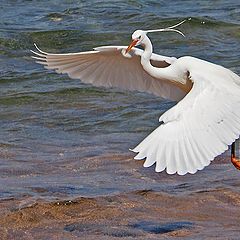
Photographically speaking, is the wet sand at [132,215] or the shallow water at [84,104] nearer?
the wet sand at [132,215]

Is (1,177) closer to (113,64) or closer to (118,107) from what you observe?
→ (113,64)

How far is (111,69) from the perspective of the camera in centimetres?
754

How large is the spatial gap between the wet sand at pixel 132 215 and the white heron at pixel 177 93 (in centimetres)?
47

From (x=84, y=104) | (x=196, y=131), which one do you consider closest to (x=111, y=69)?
(x=196, y=131)

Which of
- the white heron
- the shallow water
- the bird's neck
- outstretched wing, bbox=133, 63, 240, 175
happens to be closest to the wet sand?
the shallow water

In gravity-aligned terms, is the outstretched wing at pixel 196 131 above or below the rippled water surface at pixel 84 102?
above

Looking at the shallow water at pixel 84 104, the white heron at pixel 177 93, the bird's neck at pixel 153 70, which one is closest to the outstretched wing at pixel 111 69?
the white heron at pixel 177 93

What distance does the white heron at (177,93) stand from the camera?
534cm

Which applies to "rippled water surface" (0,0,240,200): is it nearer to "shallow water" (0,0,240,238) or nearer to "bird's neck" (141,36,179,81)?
"shallow water" (0,0,240,238)

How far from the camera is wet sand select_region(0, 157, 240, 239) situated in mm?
6000

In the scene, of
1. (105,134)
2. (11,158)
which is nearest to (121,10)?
(105,134)

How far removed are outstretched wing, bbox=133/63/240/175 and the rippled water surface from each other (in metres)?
1.20

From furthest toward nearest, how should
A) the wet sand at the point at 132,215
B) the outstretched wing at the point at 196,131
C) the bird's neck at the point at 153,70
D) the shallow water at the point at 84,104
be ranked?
the shallow water at the point at 84,104 < the bird's neck at the point at 153,70 < the wet sand at the point at 132,215 < the outstretched wing at the point at 196,131

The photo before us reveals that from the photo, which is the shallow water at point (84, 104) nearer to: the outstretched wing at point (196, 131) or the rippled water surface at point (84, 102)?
the rippled water surface at point (84, 102)
